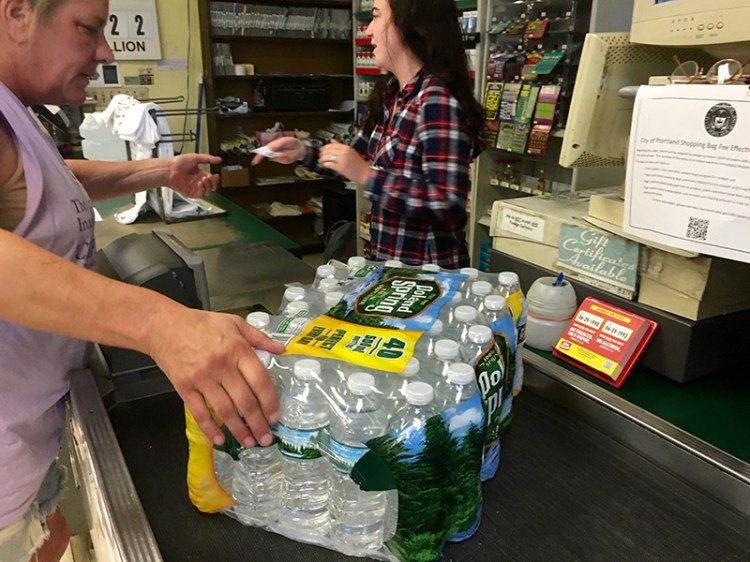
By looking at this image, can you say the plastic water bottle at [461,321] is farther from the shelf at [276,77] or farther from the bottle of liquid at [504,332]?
the shelf at [276,77]

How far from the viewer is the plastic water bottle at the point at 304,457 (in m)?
0.79

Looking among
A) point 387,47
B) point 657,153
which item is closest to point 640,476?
point 657,153

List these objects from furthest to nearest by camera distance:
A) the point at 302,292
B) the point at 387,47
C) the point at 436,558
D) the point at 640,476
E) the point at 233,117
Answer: the point at 233,117
the point at 387,47
the point at 302,292
the point at 640,476
the point at 436,558

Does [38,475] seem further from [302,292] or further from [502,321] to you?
[502,321]

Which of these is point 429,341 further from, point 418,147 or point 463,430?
point 418,147

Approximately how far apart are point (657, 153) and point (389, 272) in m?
0.58

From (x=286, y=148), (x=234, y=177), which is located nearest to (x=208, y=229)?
(x=286, y=148)

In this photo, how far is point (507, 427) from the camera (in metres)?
1.06

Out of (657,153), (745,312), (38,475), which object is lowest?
(38,475)

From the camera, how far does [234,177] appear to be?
511 centimetres

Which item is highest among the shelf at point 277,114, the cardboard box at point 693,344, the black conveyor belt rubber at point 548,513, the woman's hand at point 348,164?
the shelf at point 277,114

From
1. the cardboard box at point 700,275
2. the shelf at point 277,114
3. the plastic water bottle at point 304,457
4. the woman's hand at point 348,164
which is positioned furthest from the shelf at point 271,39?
the plastic water bottle at point 304,457

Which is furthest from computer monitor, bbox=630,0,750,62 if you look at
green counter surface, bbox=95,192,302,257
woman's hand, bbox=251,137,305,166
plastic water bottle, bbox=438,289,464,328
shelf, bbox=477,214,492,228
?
shelf, bbox=477,214,492,228

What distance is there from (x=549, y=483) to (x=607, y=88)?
86 centimetres
